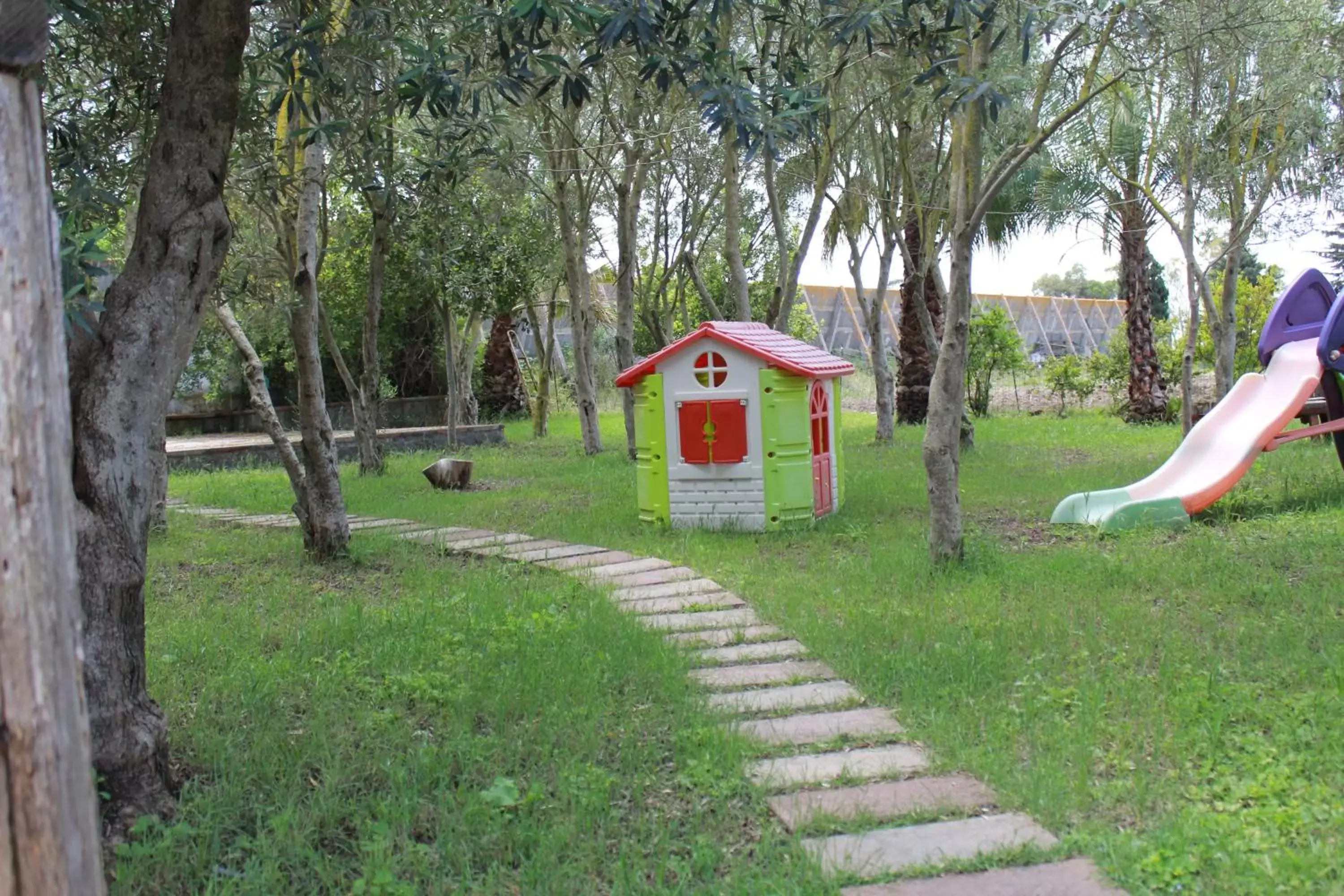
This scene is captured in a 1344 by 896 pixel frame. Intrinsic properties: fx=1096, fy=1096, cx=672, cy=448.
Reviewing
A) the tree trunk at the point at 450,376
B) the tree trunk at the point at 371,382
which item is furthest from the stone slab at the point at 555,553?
the tree trunk at the point at 450,376

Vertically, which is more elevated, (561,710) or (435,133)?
(435,133)

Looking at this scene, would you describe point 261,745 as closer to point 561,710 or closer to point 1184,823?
point 561,710

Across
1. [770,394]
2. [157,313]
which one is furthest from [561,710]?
[770,394]

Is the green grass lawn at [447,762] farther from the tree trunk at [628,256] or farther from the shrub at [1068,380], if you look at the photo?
the shrub at [1068,380]

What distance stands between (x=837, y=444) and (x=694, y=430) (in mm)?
1715

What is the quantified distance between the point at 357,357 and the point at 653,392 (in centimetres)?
1619

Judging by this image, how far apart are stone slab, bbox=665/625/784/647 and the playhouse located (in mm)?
3443

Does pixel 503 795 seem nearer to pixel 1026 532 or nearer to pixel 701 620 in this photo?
pixel 701 620

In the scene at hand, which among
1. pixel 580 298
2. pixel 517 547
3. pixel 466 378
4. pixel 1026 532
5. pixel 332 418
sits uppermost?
pixel 580 298

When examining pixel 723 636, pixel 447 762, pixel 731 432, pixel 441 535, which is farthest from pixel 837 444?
pixel 447 762

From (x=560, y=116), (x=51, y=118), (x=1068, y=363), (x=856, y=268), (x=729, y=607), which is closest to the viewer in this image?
(x=51, y=118)

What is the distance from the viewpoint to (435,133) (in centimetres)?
680

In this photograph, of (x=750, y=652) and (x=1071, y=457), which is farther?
(x=1071, y=457)

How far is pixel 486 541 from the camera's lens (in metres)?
8.77
